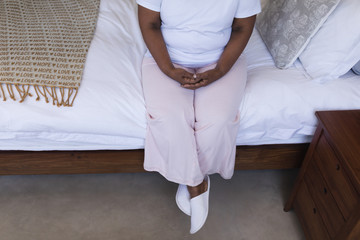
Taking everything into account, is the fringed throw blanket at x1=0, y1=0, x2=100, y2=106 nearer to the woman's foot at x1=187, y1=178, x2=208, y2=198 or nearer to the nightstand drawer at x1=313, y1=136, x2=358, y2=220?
the woman's foot at x1=187, y1=178, x2=208, y2=198

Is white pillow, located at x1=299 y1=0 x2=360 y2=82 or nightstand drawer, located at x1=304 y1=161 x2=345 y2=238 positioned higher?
white pillow, located at x1=299 y1=0 x2=360 y2=82

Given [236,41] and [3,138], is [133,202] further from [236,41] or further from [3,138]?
[236,41]

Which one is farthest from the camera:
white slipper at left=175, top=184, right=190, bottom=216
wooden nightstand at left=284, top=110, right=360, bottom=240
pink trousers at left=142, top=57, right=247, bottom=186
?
white slipper at left=175, top=184, right=190, bottom=216

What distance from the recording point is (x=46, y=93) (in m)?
1.12

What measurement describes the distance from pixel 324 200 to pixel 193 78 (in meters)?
0.62

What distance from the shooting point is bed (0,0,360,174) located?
111 cm

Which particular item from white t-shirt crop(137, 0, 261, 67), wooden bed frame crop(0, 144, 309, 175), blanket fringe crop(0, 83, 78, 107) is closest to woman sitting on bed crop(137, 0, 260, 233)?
white t-shirt crop(137, 0, 261, 67)

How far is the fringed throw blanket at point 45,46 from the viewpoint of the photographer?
1.11 meters

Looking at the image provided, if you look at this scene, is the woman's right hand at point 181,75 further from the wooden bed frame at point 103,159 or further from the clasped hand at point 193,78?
the wooden bed frame at point 103,159

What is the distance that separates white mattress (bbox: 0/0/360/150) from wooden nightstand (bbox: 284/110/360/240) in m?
0.11

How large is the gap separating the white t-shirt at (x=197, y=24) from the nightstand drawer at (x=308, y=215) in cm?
64

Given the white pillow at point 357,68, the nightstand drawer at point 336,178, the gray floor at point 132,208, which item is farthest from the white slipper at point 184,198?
the white pillow at point 357,68

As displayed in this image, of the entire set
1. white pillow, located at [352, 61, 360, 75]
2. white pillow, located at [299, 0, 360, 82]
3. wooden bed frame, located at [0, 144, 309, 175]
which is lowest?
wooden bed frame, located at [0, 144, 309, 175]

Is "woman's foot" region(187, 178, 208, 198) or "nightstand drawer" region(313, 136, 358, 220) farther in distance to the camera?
"woman's foot" region(187, 178, 208, 198)
